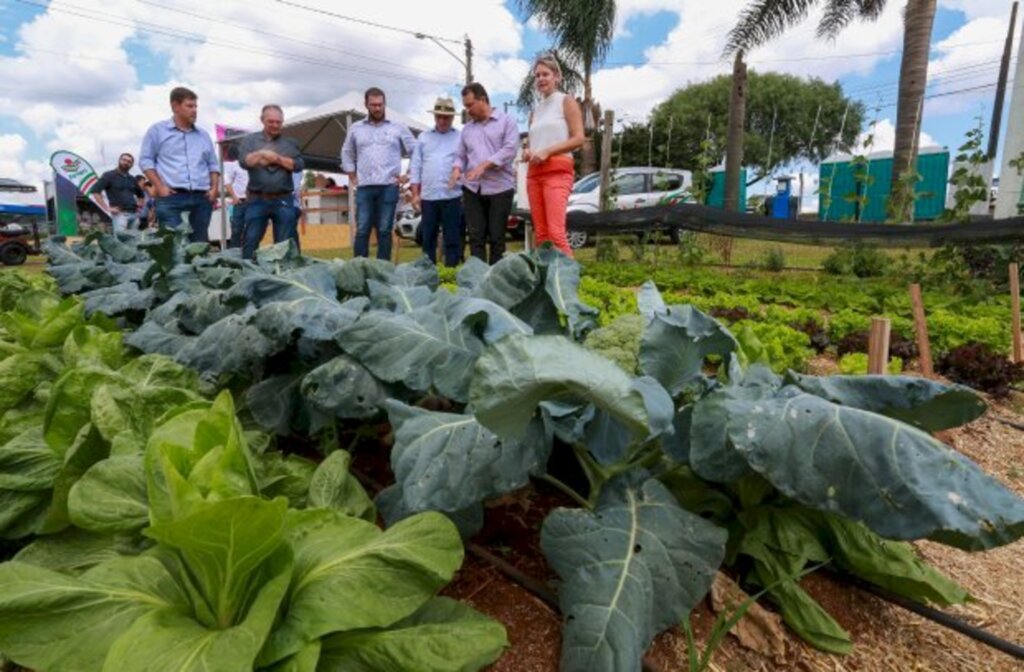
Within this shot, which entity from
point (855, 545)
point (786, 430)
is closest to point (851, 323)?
point (855, 545)

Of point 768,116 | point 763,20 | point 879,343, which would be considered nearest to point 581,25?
point 763,20

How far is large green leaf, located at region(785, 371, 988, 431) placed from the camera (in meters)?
1.25

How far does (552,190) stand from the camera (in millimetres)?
5598

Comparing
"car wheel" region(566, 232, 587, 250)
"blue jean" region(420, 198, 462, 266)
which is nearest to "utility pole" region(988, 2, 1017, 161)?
"car wheel" region(566, 232, 587, 250)

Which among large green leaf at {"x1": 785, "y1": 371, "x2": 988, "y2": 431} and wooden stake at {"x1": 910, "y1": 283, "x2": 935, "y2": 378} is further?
wooden stake at {"x1": 910, "y1": 283, "x2": 935, "y2": 378}

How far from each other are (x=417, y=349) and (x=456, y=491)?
0.45 m

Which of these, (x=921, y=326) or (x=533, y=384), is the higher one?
(x=533, y=384)

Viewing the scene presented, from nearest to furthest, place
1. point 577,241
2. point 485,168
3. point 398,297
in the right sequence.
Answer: point 398,297 < point 485,168 < point 577,241

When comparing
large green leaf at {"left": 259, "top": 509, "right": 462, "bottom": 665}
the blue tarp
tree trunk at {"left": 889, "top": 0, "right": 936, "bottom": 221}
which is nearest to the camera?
large green leaf at {"left": 259, "top": 509, "right": 462, "bottom": 665}

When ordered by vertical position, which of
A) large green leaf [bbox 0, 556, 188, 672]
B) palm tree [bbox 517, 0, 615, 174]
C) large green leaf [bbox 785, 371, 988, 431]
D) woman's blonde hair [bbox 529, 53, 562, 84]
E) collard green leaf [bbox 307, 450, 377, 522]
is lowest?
large green leaf [bbox 0, 556, 188, 672]

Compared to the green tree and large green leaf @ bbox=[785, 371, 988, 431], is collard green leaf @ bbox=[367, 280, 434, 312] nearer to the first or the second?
large green leaf @ bbox=[785, 371, 988, 431]

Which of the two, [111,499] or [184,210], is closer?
[111,499]

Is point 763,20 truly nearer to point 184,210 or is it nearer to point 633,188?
point 633,188

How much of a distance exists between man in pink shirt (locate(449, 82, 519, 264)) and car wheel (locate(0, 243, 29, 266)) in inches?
581
